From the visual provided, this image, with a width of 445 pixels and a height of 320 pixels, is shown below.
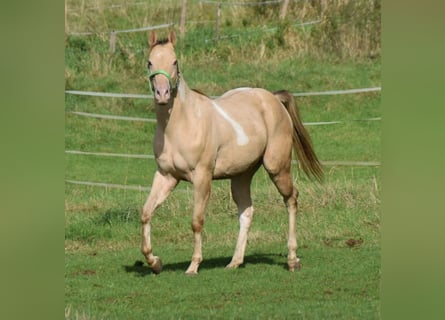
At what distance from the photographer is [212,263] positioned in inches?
351

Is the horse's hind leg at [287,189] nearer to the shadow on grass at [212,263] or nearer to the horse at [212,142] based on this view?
the horse at [212,142]

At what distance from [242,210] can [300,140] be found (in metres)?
1.00

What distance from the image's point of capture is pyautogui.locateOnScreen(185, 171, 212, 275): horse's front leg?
8.11 meters

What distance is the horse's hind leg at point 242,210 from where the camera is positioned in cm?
857

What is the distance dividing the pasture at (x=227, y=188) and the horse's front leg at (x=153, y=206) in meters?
0.18

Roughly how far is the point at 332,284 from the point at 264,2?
1402 cm

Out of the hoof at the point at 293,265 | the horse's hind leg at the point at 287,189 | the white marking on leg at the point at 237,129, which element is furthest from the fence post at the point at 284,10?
the hoof at the point at 293,265

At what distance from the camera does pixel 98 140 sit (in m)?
16.0

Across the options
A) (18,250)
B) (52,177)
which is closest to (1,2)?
(52,177)

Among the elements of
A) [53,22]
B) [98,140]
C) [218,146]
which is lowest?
[98,140]

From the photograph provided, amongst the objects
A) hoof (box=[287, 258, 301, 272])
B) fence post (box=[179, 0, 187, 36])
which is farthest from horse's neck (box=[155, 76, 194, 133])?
fence post (box=[179, 0, 187, 36])

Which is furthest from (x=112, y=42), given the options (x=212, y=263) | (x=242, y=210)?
(x=242, y=210)

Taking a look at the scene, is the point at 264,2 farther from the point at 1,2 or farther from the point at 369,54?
the point at 1,2

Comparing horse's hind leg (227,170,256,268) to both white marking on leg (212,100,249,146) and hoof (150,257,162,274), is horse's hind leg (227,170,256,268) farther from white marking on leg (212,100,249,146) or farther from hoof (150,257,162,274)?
hoof (150,257,162,274)
